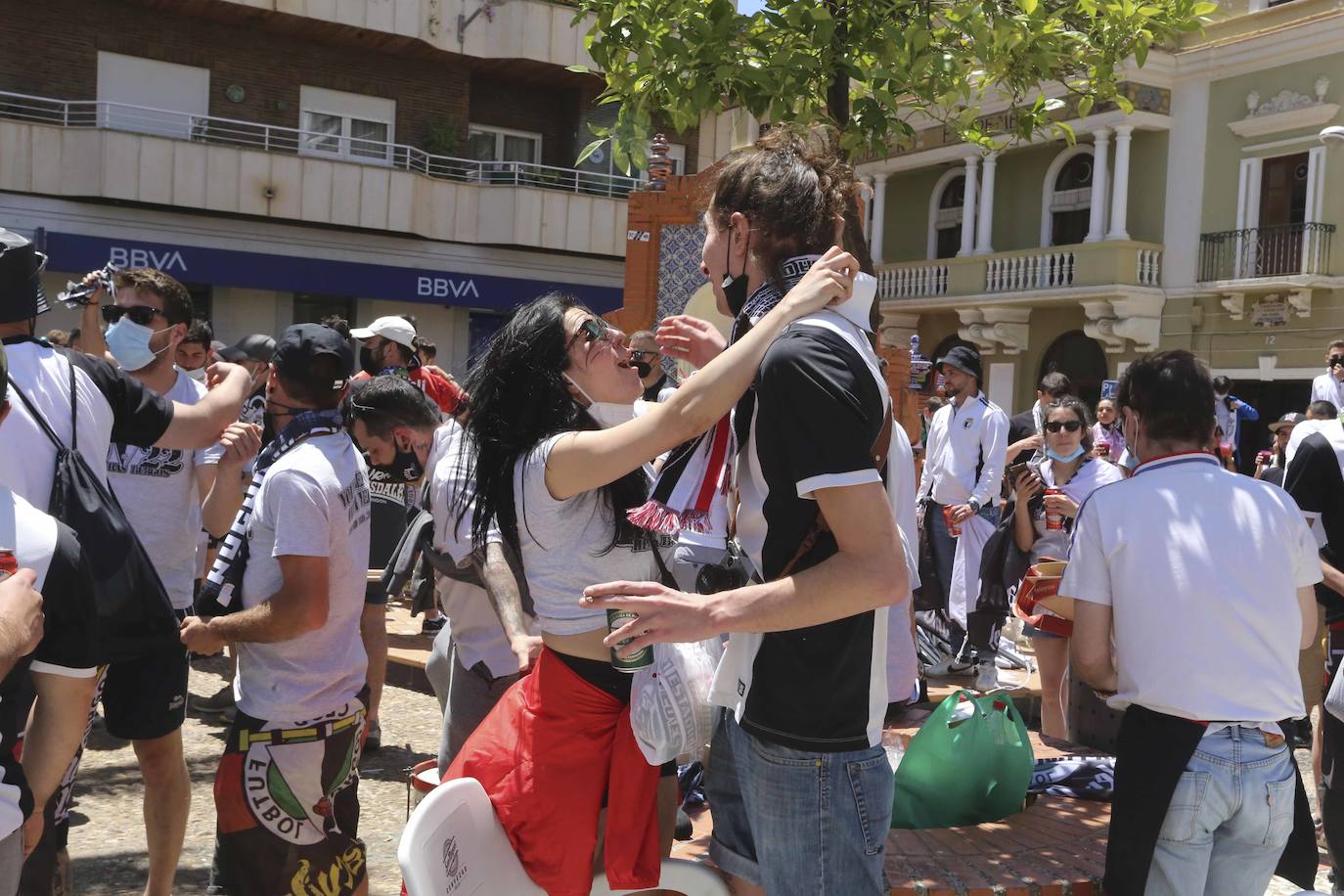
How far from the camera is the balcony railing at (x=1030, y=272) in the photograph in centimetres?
2486

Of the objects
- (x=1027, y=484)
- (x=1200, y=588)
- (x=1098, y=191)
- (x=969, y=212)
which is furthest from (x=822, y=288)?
(x=969, y=212)

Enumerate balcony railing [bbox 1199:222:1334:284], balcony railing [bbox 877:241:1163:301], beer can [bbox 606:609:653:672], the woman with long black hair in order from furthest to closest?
balcony railing [bbox 877:241:1163:301] → balcony railing [bbox 1199:222:1334:284] → the woman with long black hair → beer can [bbox 606:609:653:672]

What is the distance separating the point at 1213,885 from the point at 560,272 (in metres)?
21.2

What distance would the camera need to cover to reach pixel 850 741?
2266 mm

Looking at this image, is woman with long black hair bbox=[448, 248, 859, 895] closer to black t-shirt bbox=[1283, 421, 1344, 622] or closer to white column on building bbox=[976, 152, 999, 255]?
black t-shirt bbox=[1283, 421, 1344, 622]

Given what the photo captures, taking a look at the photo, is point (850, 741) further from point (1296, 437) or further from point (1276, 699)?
point (1296, 437)

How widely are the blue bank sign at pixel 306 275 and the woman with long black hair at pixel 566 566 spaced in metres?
15.6

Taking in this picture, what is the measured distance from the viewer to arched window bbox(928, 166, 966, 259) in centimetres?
2980

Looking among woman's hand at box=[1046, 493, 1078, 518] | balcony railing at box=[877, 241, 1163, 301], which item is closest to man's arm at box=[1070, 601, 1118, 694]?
woman's hand at box=[1046, 493, 1078, 518]

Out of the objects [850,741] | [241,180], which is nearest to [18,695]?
[850,741]

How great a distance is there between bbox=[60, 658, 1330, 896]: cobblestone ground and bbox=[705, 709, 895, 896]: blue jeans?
2366mm

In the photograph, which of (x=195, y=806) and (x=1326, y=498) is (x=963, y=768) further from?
(x=195, y=806)

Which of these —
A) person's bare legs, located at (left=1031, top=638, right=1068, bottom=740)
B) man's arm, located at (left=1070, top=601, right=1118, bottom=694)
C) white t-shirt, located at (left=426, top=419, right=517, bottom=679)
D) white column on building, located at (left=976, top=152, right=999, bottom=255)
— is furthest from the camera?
white column on building, located at (left=976, top=152, right=999, bottom=255)

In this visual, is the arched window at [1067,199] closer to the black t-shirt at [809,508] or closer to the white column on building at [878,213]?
the white column on building at [878,213]
